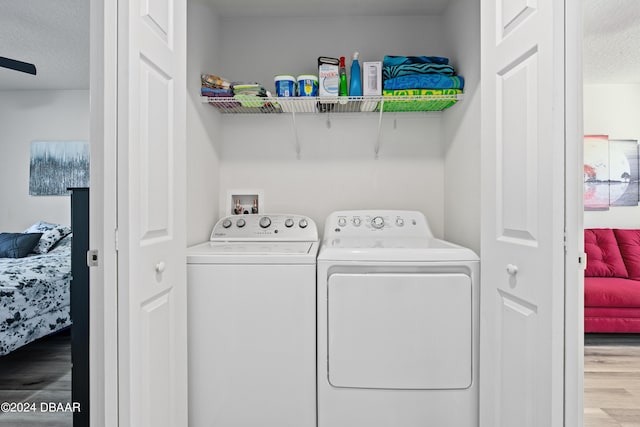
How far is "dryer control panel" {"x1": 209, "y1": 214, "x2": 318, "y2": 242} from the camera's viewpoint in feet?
7.47

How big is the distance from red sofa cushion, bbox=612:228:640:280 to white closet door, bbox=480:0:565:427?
4.98 ft

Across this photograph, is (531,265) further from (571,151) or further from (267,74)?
(267,74)

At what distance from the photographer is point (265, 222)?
2.33m

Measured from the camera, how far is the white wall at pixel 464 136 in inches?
75.9

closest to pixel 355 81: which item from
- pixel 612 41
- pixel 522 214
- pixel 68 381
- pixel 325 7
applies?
pixel 325 7

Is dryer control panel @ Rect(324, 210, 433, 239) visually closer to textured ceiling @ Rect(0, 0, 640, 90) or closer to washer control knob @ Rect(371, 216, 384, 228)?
washer control knob @ Rect(371, 216, 384, 228)

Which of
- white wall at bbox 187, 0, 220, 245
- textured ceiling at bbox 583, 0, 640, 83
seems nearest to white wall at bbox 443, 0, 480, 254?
textured ceiling at bbox 583, 0, 640, 83

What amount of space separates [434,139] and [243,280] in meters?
1.53

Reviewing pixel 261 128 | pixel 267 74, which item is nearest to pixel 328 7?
pixel 267 74

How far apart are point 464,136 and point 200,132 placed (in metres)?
1.44

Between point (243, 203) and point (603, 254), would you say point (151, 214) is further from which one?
point (603, 254)

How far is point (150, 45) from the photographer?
1257mm

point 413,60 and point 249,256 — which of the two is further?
point 413,60

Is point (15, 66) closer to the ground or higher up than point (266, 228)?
higher up
